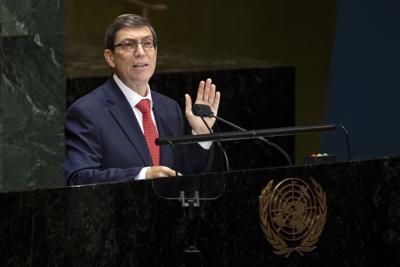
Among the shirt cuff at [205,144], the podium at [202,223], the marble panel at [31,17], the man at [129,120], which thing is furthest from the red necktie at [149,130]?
the podium at [202,223]

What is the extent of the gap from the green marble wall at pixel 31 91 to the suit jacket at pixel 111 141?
10cm

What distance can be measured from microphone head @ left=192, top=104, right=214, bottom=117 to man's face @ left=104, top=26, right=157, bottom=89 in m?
0.45

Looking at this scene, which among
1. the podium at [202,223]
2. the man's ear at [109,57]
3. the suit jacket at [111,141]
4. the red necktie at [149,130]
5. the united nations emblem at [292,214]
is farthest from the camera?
the man's ear at [109,57]

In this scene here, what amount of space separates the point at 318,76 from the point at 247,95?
123 cm

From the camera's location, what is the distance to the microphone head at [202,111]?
4777 mm

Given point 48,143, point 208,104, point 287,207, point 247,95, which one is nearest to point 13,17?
point 48,143

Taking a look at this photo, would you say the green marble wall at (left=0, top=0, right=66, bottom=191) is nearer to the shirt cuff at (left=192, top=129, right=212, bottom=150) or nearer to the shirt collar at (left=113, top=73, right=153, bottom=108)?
the shirt collar at (left=113, top=73, right=153, bottom=108)

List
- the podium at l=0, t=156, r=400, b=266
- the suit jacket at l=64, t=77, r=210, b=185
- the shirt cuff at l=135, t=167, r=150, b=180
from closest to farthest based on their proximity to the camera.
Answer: the podium at l=0, t=156, r=400, b=266 → the shirt cuff at l=135, t=167, r=150, b=180 → the suit jacket at l=64, t=77, r=210, b=185

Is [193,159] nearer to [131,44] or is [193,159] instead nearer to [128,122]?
[128,122]

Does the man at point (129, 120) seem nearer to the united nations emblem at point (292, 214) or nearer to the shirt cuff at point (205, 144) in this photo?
the shirt cuff at point (205, 144)

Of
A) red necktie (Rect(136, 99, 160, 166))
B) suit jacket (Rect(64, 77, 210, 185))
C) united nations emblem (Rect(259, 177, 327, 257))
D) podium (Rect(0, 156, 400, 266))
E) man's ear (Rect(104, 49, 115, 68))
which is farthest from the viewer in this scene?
man's ear (Rect(104, 49, 115, 68))

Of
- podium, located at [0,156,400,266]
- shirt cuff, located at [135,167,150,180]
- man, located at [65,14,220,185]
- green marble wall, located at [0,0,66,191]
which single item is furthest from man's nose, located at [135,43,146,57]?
podium, located at [0,156,400,266]

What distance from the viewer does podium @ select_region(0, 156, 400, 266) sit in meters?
4.30

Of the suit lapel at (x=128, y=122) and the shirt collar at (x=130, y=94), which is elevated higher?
the shirt collar at (x=130, y=94)
